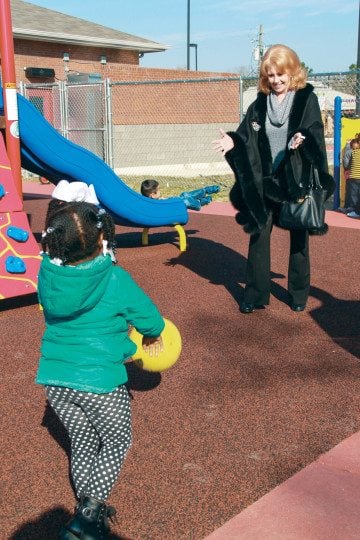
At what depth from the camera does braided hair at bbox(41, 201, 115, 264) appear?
2586 millimetres

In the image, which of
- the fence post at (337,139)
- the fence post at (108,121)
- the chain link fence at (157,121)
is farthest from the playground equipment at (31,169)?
the chain link fence at (157,121)

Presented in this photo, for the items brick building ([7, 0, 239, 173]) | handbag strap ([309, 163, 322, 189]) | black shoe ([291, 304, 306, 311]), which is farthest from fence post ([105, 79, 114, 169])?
handbag strap ([309, 163, 322, 189])

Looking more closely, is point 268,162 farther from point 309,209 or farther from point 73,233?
point 73,233

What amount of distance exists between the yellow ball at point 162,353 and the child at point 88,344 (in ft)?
1.33

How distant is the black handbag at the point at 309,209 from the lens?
17.2 feet

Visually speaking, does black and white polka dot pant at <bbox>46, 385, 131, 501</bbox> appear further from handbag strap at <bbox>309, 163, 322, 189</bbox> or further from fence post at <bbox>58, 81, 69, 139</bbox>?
fence post at <bbox>58, 81, 69, 139</bbox>

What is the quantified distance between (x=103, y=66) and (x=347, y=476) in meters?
24.7

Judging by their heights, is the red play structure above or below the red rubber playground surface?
above

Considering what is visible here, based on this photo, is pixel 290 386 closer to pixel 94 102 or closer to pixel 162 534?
pixel 162 534

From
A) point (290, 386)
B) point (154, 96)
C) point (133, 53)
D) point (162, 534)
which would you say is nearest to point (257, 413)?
point (290, 386)

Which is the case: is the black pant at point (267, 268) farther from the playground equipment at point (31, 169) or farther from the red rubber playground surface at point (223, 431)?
the playground equipment at point (31, 169)

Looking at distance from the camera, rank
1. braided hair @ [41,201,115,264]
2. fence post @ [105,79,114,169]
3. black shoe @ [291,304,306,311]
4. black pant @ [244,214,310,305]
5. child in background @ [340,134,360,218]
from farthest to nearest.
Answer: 1. fence post @ [105,79,114,169]
2. child in background @ [340,134,360,218]
3. black shoe @ [291,304,306,311]
4. black pant @ [244,214,310,305]
5. braided hair @ [41,201,115,264]

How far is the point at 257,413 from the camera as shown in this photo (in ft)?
12.6

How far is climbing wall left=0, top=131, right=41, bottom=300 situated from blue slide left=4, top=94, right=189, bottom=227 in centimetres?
57
